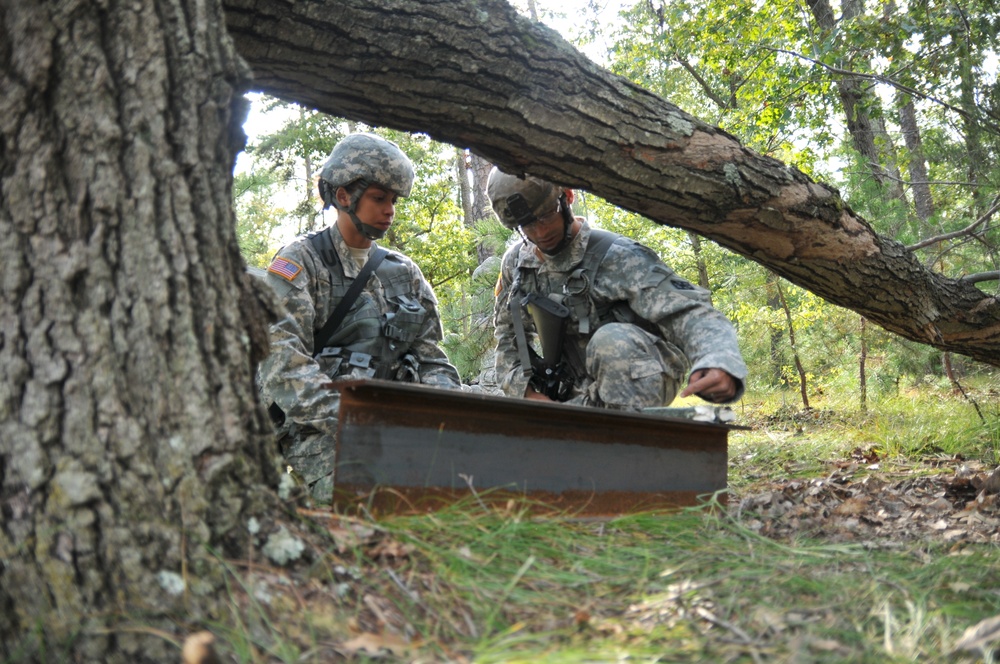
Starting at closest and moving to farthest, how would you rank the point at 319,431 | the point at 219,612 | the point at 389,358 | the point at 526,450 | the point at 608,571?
the point at 219,612, the point at 608,571, the point at 526,450, the point at 319,431, the point at 389,358

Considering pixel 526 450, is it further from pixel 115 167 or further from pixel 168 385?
pixel 115 167

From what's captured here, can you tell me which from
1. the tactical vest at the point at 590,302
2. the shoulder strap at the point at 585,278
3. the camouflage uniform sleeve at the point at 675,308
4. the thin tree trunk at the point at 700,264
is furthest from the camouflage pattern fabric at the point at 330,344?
the thin tree trunk at the point at 700,264

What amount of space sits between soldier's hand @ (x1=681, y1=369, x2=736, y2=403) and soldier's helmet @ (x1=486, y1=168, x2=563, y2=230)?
1367 mm

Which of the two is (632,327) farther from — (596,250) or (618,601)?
(618,601)

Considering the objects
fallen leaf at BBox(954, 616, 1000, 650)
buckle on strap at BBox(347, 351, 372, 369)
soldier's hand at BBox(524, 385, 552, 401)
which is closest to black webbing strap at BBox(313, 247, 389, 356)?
buckle on strap at BBox(347, 351, 372, 369)

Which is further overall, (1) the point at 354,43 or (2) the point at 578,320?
(2) the point at 578,320

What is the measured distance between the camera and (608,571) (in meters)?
2.46

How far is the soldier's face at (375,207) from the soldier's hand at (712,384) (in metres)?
2.13

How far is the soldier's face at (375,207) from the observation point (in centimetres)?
500

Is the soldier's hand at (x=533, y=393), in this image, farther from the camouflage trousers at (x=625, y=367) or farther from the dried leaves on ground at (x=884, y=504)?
the dried leaves on ground at (x=884, y=504)

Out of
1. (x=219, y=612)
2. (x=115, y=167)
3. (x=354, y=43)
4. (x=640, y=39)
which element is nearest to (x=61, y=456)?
(x=219, y=612)

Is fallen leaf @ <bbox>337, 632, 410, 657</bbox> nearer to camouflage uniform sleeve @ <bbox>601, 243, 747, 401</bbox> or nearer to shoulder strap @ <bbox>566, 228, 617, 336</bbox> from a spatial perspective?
camouflage uniform sleeve @ <bbox>601, 243, 747, 401</bbox>

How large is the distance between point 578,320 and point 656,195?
1.13 metres

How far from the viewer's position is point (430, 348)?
17.6 ft
